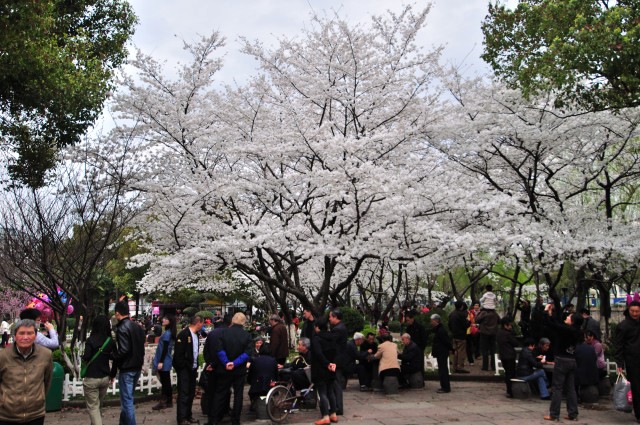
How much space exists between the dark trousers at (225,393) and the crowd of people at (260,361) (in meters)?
0.01

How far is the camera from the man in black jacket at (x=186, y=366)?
7.48 m

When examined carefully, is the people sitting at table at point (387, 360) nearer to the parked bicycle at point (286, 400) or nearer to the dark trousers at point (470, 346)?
the parked bicycle at point (286, 400)

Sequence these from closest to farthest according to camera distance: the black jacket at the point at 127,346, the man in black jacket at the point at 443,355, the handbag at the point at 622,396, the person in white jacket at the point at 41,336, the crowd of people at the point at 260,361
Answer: the crowd of people at the point at 260,361, the person in white jacket at the point at 41,336, the black jacket at the point at 127,346, the handbag at the point at 622,396, the man in black jacket at the point at 443,355

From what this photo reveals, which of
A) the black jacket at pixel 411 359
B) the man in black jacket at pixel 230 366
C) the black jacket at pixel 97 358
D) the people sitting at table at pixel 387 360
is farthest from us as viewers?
the black jacket at pixel 411 359

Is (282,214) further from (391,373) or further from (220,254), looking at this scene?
(391,373)

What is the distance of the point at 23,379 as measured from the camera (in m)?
4.26

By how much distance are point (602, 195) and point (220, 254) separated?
524 inches

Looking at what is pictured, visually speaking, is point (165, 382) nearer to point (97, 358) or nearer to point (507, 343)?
point (97, 358)

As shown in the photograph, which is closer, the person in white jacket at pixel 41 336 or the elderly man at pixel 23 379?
the elderly man at pixel 23 379

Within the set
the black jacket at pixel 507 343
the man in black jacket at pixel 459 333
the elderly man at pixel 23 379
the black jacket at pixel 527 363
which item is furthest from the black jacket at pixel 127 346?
the man in black jacket at pixel 459 333

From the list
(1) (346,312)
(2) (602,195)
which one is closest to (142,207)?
(1) (346,312)

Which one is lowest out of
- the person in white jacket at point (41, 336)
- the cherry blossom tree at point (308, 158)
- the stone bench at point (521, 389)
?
the stone bench at point (521, 389)

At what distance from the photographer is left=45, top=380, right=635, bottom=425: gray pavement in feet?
25.3

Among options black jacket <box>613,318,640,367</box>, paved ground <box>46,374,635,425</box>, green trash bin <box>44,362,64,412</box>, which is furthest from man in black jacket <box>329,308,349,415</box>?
green trash bin <box>44,362,64,412</box>
